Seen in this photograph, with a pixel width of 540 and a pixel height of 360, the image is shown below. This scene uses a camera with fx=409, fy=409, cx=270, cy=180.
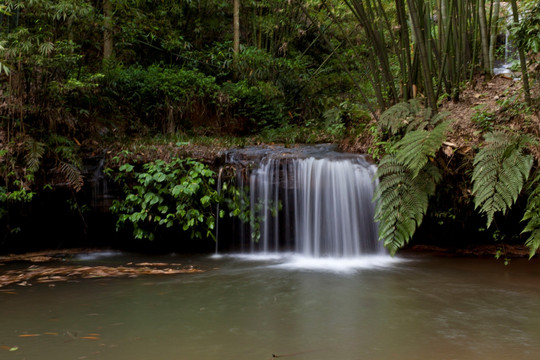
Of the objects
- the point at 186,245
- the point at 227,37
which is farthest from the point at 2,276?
the point at 227,37

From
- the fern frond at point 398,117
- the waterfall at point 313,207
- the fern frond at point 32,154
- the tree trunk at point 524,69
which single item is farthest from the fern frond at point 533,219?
the fern frond at point 32,154

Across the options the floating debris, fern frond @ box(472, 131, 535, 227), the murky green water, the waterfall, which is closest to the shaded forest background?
fern frond @ box(472, 131, 535, 227)

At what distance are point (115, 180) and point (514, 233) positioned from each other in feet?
18.6

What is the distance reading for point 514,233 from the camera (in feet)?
17.9

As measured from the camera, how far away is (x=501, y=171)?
4152 millimetres

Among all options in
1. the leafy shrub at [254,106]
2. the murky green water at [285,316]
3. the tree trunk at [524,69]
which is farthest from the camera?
the leafy shrub at [254,106]

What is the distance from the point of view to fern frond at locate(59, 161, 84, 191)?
587 cm

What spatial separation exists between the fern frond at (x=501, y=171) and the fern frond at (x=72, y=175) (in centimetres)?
511

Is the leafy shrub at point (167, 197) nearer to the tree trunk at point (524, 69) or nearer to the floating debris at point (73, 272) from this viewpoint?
the floating debris at point (73, 272)

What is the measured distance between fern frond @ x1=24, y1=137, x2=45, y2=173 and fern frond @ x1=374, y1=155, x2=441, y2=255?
14.8ft

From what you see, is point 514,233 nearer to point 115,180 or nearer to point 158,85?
point 115,180

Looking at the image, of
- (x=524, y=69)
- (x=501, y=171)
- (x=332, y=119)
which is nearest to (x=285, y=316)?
(x=501, y=171)

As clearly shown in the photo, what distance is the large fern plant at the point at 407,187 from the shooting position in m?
4.43

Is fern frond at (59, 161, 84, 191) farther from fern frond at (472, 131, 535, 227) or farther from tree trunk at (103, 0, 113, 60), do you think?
fern frond at (472, 131, 535, 227)
